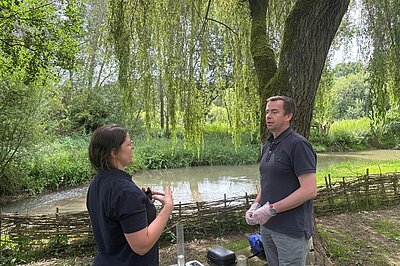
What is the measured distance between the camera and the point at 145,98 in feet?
12.6

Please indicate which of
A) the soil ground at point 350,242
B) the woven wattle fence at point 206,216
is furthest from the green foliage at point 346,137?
the soil ground at point 350,242

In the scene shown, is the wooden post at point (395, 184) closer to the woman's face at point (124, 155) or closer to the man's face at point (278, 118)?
the man's face at point (278, 118)

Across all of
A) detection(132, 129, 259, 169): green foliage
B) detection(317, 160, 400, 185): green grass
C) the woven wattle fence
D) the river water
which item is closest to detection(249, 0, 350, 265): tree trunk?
the woven wattle fence

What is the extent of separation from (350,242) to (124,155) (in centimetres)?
364

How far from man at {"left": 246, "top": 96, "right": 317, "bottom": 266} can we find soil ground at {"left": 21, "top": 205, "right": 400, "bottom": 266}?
174 cm

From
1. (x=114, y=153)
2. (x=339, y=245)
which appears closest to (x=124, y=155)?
(x=114, y=153)

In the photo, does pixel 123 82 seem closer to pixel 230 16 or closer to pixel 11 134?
pixel 230 16

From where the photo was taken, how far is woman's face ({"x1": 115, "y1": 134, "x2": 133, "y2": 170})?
135cm

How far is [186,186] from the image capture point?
1002 centimetres

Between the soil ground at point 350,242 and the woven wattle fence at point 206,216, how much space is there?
194 mm

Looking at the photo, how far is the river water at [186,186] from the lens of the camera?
7.99m

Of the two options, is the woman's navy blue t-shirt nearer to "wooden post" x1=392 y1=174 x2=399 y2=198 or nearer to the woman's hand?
the woman's hand

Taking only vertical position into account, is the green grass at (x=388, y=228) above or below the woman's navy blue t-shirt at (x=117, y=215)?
below

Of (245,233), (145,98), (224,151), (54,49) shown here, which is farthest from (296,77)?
(224,151)
